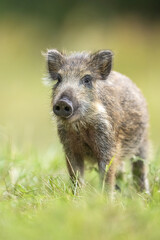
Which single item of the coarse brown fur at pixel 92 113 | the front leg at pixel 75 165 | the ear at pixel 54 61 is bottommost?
the front leg at pixel 75 165

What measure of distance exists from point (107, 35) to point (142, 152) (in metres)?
10.1

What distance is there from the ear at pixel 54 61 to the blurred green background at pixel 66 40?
6.48 metres

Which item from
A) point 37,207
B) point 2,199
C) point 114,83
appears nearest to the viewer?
point 37,207

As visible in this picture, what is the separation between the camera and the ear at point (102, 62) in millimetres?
6531

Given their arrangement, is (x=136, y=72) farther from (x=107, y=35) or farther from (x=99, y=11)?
(x=99, y=11)

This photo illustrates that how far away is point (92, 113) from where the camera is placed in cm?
617

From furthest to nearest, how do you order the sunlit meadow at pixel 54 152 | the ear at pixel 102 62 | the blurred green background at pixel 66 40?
1. the blurred green background at pixel 66 40
2. the ear at pixel 102 62
3. the sunlit meadow at pixel 54 152

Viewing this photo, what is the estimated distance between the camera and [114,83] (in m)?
6.89

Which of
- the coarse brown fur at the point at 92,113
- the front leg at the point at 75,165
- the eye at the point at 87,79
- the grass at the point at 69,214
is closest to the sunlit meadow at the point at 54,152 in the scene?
the grass at the point at 69,214

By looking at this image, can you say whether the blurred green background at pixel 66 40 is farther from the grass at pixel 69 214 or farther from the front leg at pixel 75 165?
the grass at pixel 69 214

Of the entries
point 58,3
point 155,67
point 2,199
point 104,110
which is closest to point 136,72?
point 155,67

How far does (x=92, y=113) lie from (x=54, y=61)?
0.94 metres

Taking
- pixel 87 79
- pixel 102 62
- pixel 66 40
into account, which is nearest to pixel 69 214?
pixel 87 79

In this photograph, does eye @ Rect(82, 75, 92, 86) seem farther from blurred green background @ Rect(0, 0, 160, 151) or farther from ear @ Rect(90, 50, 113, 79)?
blurred green background @ Rect(0, 0, 160, 151)
